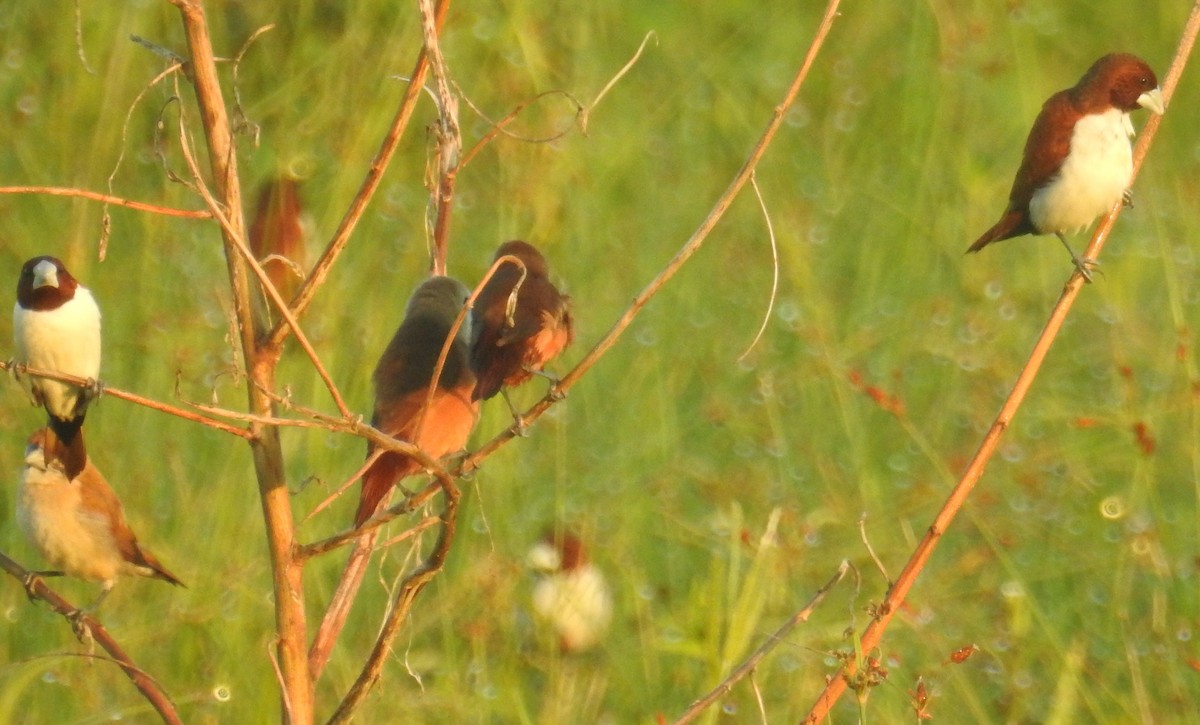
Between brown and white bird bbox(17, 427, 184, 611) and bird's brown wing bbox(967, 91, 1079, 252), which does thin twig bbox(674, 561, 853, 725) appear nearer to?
bird's brown wing bbox(967, 91, 1079, 252)

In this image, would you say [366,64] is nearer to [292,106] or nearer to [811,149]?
[292,106]

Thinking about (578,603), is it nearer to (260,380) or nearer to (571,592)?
(571,592)

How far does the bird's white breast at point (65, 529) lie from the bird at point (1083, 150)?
225 cm

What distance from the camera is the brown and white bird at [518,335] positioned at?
116 inches

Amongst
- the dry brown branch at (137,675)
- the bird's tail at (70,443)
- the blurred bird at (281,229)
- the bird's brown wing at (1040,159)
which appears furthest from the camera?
the blurred bird at (281,229)

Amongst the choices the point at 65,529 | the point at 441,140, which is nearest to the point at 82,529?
the point at 65,529

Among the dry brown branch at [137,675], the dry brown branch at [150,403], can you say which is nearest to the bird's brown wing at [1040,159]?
the dry brown branch at [137,675]

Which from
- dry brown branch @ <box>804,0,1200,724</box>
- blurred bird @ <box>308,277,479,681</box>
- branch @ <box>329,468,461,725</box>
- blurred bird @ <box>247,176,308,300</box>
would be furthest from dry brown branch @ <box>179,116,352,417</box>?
blurred bird @ <box>247,176,308,300</box>

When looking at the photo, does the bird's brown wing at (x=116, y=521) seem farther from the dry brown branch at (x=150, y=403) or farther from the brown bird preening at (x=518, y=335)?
the dry brown branch at (x=150, y=403)

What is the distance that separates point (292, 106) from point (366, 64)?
1.03ft

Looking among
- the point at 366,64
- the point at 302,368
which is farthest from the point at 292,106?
the point at 302,368

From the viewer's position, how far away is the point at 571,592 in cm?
416

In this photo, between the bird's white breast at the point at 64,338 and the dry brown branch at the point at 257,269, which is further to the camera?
the bird's white breast at the point at 64,338

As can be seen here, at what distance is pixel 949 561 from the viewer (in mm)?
4918
